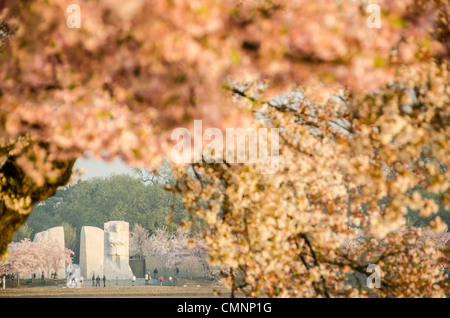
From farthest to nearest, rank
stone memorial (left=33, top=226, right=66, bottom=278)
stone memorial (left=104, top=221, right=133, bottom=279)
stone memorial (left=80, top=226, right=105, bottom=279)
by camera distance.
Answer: stone memorial (left=33, top=226, right=66, bottom=278)
stone memorial (left=80, top=226, right=105, bottom=279)
stone memorial (left=104, top=221, right=133, bottom=279)

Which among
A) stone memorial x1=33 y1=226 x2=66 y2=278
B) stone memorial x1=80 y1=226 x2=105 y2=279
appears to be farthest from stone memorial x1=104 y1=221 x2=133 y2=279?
stone memorial x1=33 y1=226 x2=66 y2=278

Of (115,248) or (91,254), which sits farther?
(91,254)

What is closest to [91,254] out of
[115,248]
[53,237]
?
[115,248]

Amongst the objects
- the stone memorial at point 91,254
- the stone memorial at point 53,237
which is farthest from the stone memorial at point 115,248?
the stone memorial at point 53,237

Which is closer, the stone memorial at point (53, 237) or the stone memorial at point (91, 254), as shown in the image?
the stone memorial at point (91, 254)

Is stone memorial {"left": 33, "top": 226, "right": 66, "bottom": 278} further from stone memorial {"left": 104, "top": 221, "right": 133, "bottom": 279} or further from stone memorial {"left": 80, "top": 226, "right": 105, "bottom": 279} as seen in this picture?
stone memorial {"left": 104, "top": 221, "right": 133, "bottom": 279}

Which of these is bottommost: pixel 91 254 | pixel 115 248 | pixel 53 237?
pixel 91 254

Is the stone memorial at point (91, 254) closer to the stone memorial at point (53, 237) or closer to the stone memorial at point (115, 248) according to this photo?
the stone memorial at point (115, 248)

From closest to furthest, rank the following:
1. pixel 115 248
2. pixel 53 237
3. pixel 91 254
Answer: pixel 115 248, pixel 91 254, pixel 53 237

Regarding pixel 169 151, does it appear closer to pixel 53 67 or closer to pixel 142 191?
pixel 53 67

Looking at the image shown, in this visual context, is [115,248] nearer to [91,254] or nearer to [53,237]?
[91,254]
